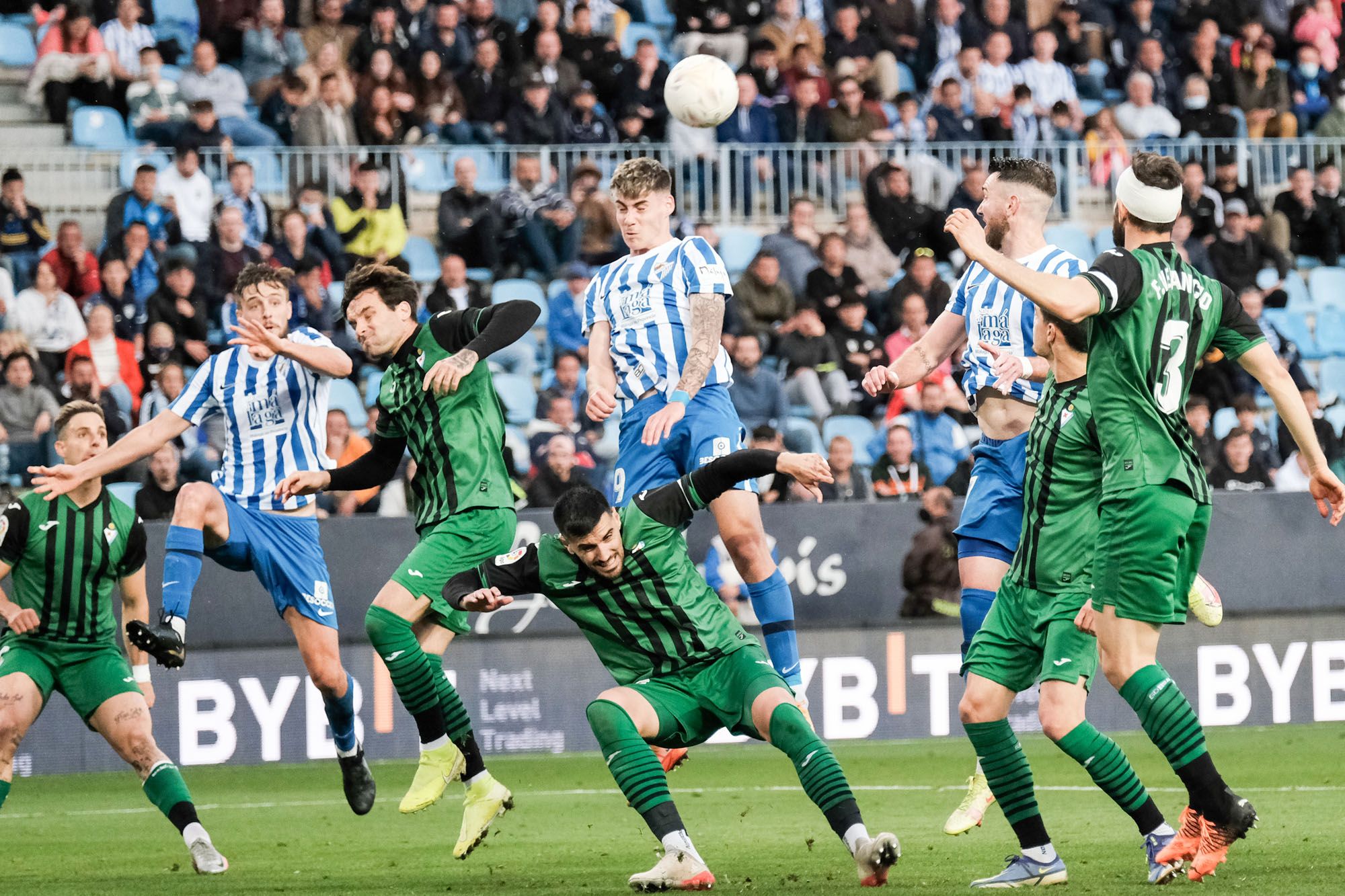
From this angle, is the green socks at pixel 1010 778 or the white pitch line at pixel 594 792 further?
the white pitch line at pixel 594 792

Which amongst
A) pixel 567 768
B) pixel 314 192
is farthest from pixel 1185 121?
pixel 567 768

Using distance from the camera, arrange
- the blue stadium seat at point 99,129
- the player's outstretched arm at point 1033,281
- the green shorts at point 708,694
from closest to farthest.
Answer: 1. the player's outstretched arm at point 1033,281
2. the green shorts at point 708,694
3. the blue stadium seat at point 99,129

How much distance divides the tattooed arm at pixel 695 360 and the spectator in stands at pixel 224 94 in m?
9.86

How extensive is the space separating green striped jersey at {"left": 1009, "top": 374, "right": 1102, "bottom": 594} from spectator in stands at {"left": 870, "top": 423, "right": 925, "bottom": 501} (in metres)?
7.76

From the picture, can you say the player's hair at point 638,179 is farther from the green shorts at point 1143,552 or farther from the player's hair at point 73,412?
the green shorts at point 1143,552

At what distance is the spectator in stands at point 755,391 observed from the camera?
49.5ft

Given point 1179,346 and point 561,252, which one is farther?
point 561,252

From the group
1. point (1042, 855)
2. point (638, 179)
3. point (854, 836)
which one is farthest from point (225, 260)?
point (1042, 855)

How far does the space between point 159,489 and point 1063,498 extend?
27.6 feet

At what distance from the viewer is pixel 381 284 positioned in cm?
812

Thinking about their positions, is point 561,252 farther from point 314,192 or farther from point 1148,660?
point 1148,660

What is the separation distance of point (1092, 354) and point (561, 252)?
10.8 meters

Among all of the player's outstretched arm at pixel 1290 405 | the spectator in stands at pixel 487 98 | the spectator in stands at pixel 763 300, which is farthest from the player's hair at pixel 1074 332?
the spectator in stands at pixel 487 98

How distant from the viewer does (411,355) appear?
8.19 metres
